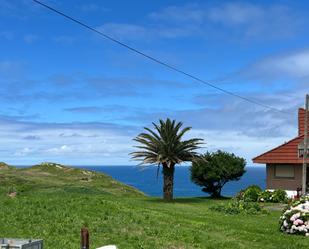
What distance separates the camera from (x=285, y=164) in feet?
133

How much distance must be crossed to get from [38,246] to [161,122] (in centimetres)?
2356

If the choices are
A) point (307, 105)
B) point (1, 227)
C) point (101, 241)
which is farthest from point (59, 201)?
point (307, 105)

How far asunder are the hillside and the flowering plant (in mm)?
14782

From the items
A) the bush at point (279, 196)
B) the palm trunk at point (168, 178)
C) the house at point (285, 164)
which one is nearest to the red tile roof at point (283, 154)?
the house at point (285, 164)

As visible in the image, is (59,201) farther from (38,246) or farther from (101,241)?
(38,246)

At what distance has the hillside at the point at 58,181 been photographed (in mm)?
32531

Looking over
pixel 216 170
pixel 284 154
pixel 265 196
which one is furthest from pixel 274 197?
pixel 284 154

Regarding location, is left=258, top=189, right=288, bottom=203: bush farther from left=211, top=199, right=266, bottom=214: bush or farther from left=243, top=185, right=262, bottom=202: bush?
left=211, top=199, right=266, bottom=214: bush

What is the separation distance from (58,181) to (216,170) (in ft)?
37.4

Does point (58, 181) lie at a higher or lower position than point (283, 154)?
lower

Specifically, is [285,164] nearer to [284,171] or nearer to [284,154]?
[284,171]

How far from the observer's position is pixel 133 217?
16.8m

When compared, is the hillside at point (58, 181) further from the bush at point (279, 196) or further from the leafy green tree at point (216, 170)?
the bush at point (279, 196)

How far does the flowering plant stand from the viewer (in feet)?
57.8
